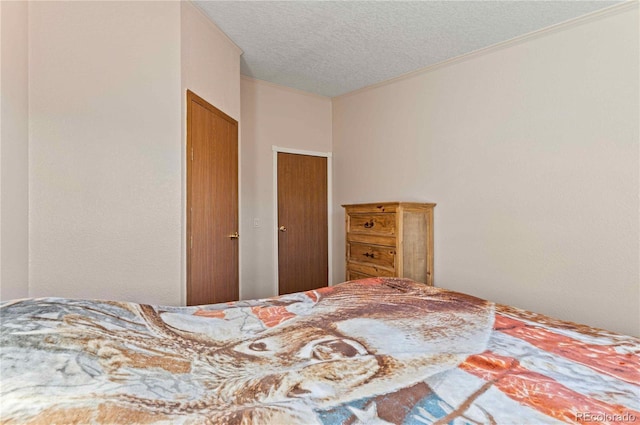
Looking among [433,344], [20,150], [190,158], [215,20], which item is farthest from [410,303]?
[215,20]

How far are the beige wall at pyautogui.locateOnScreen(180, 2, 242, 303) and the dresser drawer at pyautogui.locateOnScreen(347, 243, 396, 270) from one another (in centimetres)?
178

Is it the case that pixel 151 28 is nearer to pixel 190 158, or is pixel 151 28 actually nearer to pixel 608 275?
pixel 190 158

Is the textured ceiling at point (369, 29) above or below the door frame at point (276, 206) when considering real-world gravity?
above

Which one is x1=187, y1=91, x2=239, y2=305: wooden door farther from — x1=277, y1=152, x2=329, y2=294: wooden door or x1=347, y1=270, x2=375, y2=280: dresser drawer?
x1=347, y1=270, x2=375, y2=280: dresser drawer

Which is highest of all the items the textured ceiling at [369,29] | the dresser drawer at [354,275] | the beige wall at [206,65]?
the textured ceiling at [369,29]

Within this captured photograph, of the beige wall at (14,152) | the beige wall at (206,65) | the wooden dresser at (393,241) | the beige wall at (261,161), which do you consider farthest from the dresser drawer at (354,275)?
the beige wall at (14,152)

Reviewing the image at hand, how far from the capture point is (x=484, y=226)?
3.16 metres

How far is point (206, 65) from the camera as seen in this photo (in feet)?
8.77

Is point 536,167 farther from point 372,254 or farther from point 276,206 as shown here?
point 276,206

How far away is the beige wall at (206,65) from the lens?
2.34 meters

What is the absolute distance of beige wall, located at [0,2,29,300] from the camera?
168cm

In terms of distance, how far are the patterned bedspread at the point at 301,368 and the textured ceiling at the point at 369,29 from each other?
2.24m

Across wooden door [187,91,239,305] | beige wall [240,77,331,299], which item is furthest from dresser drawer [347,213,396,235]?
wooden door [187,91,239,305]

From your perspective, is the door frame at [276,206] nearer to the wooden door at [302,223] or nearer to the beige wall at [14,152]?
the wooden door at [302,223]
